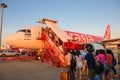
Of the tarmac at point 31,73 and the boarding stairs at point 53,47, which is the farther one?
the boarding stairs at point 53,47

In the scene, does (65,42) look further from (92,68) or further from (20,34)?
(92,68)

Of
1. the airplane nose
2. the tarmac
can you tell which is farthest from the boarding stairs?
the airplane nose

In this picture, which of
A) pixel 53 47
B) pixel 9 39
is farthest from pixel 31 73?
pixel 9 39

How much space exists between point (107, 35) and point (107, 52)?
33394 mm

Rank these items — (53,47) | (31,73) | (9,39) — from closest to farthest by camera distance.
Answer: (31,73) → (53,47) → (9,39)

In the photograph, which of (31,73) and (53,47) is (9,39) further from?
(31,73)

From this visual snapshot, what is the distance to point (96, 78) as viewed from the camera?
7.33 m

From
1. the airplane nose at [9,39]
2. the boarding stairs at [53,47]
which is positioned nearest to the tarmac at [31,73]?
the boarding stairs at [53,47]

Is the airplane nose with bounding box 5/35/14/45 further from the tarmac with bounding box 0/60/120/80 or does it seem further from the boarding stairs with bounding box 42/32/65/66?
the tarmac with bounding box 0/60/120/80

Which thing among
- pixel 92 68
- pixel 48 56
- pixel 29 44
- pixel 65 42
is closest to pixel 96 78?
pixel 92 68

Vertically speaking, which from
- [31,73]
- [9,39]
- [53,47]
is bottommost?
[31,73]

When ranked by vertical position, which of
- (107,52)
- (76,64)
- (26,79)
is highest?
(107,52)

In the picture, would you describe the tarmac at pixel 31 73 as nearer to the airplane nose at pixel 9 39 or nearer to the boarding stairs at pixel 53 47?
the boarding stairs at pixel 53 47

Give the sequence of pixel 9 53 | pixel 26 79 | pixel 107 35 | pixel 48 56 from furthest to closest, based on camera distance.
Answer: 1. pixel 107 35
2. pixel 9 53
3. pixel 48 56
4. pixel 26 79
